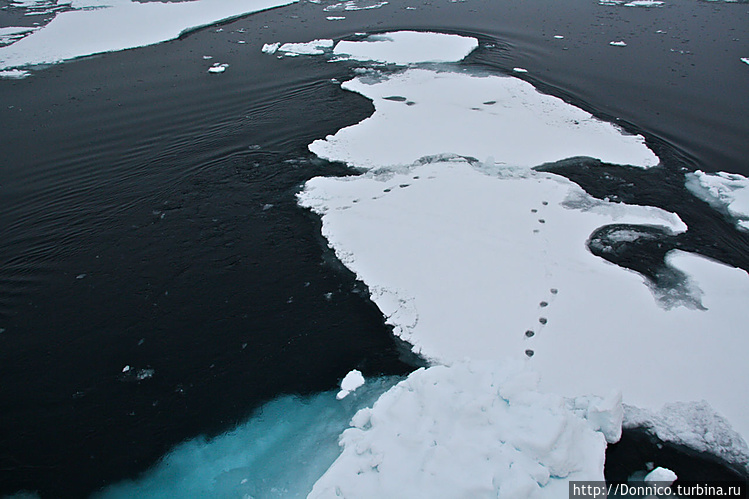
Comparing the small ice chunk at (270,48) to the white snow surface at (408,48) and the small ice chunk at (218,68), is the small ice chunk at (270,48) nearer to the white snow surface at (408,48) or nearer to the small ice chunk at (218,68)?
the small ice chunk at (218,68)

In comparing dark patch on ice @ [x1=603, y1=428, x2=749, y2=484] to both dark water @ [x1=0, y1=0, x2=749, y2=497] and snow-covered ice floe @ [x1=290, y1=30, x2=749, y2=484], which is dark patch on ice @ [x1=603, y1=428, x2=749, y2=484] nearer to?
snow-covered ice floe @ [x1=290, y1=30, x2=749, y2=484]

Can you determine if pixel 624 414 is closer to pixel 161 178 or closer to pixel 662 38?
pixel 161 178

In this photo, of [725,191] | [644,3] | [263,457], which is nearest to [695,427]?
[263,457]

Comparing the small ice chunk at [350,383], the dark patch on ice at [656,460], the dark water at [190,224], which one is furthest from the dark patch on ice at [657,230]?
the small ice chunk at [350,383]

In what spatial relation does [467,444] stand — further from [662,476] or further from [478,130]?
[478,130]

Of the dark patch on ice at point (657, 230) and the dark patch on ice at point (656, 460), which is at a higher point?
the dark patch on ice at point (657, 230)

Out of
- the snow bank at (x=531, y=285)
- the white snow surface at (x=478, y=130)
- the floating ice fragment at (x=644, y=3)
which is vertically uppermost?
the floating ice fragment at (x=644, y=3)

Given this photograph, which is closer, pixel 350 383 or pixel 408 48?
pixel 350 383
